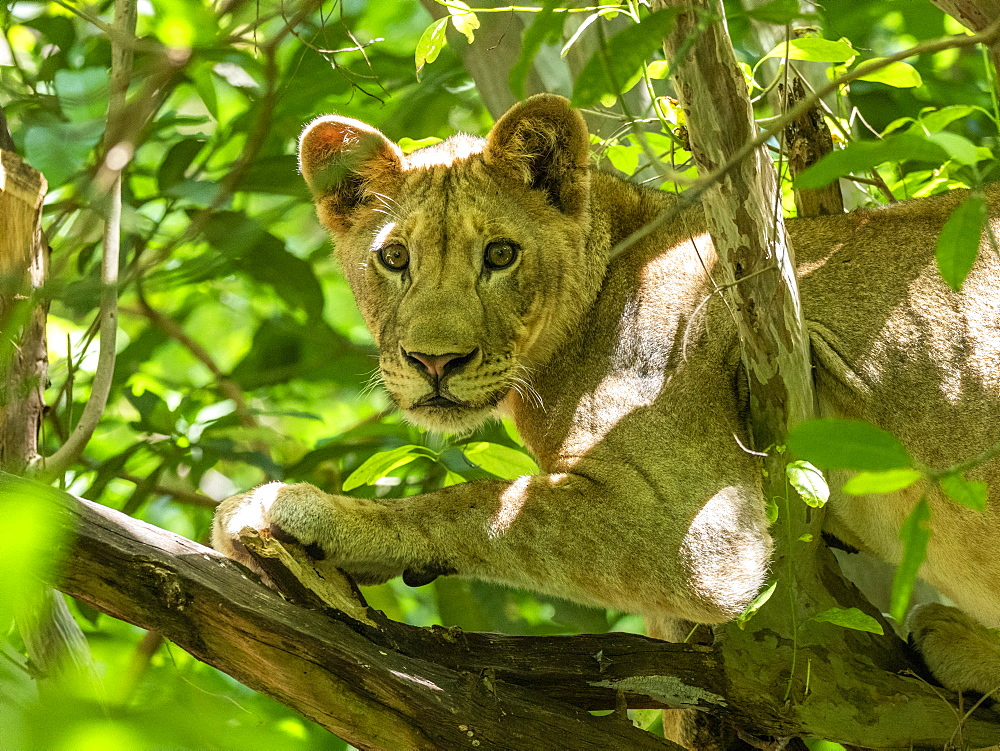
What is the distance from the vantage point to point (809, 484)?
3.16 metres

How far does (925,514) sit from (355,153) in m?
3.34

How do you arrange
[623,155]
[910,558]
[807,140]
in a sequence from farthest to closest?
[623,155], [807,140], [910,558]

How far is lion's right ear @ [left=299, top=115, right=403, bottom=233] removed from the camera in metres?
4.66

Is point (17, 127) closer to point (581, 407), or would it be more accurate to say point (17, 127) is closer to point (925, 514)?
point (581, 407)

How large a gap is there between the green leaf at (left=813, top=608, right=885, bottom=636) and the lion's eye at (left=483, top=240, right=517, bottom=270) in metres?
2.01

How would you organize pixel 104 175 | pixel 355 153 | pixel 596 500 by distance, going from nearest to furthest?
pixel 104 175, pixel 596 500, pixel 355 153

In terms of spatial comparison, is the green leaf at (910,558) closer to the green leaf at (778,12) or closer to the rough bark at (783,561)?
the green leaf at (778,12)

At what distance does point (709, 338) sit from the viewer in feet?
13.5

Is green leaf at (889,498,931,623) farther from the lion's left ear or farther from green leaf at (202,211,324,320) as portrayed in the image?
green leaf at (202,211,324,320)

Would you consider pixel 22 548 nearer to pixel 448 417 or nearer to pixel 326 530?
pixel 326 530

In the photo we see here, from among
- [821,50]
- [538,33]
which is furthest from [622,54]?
[821,50]

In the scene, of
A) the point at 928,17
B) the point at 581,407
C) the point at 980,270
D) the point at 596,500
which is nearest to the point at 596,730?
the point at 596,500

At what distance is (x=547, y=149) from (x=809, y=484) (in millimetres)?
2142

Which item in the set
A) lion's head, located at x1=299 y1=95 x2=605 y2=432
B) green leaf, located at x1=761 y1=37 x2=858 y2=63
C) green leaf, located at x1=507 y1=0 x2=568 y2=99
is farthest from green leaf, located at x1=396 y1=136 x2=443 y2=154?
green leaf, located at x1=507 y1=0 x2=568 y2=99
